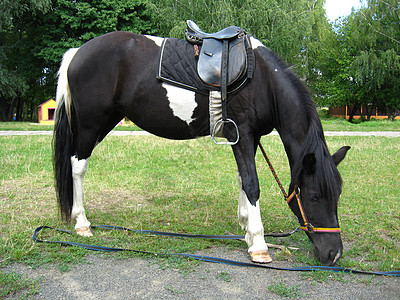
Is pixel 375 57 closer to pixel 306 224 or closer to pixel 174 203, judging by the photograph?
pixel 174 203

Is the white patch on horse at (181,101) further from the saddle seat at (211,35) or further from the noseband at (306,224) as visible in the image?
the noseband at (306,224)

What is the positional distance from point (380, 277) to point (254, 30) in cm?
2418

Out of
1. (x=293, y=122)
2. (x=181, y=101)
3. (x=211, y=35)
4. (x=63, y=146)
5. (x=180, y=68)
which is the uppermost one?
(x=211, y=35)

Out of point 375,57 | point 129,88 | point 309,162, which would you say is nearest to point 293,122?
point 309,162

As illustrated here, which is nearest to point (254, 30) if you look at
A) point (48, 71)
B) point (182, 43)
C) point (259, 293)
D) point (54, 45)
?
point (54, 45)

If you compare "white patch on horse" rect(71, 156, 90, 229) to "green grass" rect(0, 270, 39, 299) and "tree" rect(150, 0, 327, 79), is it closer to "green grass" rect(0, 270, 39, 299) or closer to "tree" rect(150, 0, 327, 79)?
"green grass" rect(0, 270, 39, 299)

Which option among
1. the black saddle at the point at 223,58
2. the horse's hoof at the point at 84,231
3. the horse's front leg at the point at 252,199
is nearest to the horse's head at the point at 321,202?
the horse's front leg at the point at 252,199

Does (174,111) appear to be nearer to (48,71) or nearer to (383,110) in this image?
(48,71)

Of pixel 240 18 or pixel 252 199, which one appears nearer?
pixel 252 199

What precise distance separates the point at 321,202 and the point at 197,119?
1.52m

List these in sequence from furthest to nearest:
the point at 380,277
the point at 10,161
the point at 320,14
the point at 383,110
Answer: the point at 320,14, the point at 383,110, the point at 10,161, the point at 380,277

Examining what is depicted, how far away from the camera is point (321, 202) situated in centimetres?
326

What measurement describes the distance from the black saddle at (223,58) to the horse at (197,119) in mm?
166

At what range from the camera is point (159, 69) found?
3.74m
